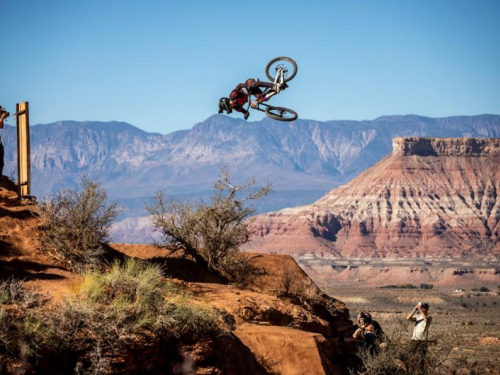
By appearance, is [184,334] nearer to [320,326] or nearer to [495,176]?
[320,326]

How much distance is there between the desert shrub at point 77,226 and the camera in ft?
61.3

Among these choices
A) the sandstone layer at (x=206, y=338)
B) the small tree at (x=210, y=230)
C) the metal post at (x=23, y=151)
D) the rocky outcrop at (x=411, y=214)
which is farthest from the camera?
the rocky outcrop at (x=411, y=214)

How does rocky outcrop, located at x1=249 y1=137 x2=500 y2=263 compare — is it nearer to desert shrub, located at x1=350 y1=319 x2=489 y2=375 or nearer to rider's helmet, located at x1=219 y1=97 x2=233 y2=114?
desert shrub, located at x1=350 y1=319 x2=489 y2=375

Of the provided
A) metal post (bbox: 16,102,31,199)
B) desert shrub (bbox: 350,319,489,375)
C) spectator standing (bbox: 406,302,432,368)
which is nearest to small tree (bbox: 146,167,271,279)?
metal post (bbox: 16,102,31,199)

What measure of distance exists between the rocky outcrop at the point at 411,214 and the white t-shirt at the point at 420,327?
434 ft

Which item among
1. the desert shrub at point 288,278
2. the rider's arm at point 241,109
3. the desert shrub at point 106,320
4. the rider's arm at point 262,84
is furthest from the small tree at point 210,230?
the desert shrub at point 106,320

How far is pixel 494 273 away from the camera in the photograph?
128 m

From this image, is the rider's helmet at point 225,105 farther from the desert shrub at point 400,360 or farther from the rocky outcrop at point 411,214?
the rocky outcrop at point 411,214

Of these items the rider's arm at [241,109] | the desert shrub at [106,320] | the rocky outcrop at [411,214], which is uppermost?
the rider's arm at [241,109]

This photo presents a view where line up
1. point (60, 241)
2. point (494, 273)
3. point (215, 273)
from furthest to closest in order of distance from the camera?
point (494, 273), point (215, 273), point (60, 241)

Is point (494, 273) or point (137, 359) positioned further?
point (494, 273)

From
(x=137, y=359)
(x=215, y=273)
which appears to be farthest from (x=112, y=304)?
(x=215, y=273)

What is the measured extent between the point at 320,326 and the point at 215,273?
408 centimetres

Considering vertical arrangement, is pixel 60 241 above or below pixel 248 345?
above
